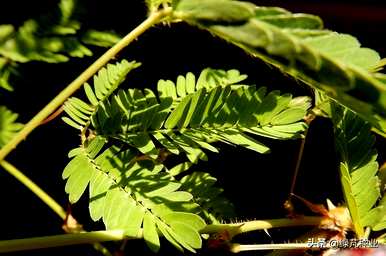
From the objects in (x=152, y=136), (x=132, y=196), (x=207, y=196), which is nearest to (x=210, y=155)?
(x=207, y=196)

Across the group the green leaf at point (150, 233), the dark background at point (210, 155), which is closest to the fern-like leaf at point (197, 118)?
the green leaf at point (150, 233)

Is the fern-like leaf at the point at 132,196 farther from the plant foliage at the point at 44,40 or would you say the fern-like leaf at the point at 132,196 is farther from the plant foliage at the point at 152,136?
the plant foliage at the point at 44,40

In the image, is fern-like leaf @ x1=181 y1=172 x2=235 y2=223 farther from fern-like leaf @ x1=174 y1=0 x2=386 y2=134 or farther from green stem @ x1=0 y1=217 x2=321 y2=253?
fern-like leaf @ x1=174 y1=0 x2=386 y2=134

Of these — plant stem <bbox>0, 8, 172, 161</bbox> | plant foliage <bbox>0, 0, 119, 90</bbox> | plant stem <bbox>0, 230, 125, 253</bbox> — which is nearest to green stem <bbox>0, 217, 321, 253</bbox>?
plant stem <bbox>0, 230, 125, 253</bbox>

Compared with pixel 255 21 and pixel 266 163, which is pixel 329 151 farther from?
pixel 255 21

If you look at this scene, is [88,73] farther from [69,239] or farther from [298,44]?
[298,44]

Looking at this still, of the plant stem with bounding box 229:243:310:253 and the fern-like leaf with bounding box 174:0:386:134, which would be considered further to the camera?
the plant stem with bounding box 229:243:310:253

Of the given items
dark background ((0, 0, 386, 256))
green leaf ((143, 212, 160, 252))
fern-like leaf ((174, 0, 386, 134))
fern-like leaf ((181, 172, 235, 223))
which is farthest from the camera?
dark background ((0, 0, 386, 256))
